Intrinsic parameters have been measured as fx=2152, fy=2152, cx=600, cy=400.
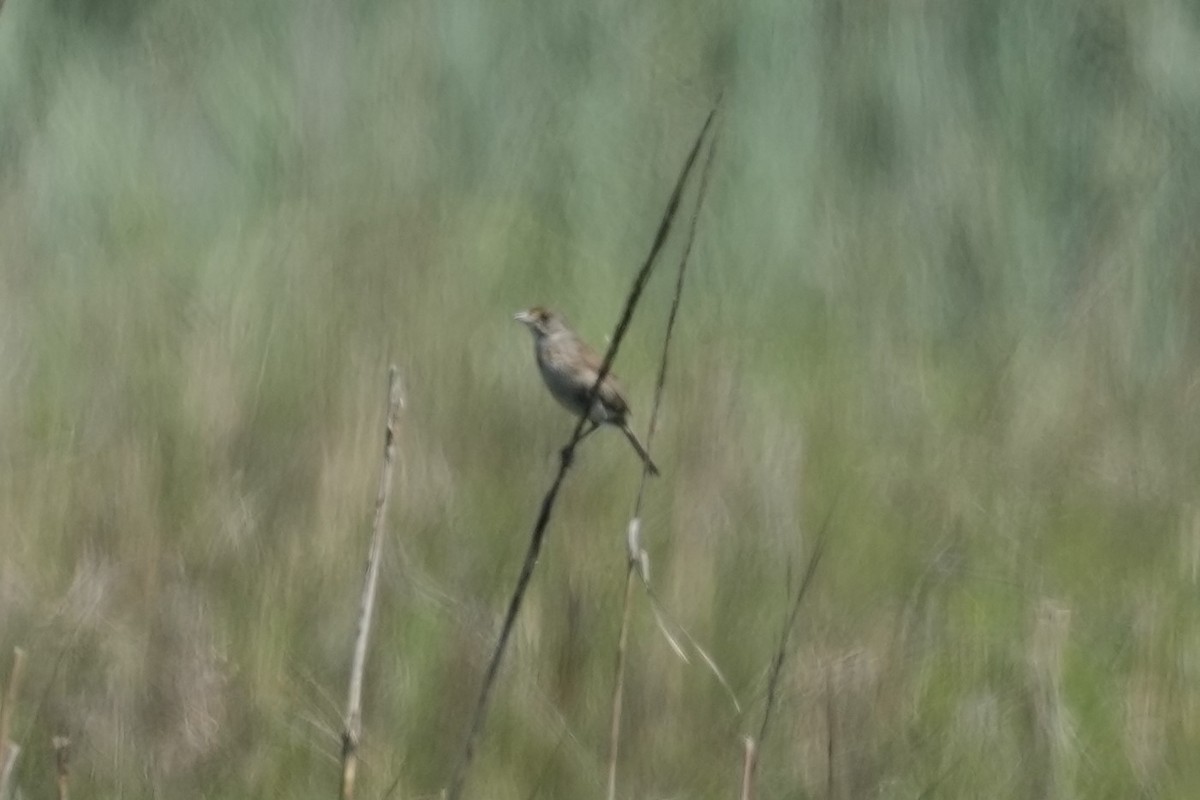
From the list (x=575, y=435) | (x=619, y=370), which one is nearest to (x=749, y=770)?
(x=575, y=435)

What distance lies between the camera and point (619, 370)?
3.45m

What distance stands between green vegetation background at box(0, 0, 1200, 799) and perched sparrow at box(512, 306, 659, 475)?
1.7 inches

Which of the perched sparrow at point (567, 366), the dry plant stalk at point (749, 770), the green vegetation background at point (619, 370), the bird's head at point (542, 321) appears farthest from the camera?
the bird's head at point (542, 321)

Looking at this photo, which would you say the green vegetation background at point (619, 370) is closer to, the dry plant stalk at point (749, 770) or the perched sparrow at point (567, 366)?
the perched sparrow at point (567, 366)

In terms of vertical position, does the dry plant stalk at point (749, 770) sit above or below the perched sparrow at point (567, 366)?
below

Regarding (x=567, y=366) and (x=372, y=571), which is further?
(x=567, y=366)

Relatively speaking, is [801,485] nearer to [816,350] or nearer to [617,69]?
[816,350]

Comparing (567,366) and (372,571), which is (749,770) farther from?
(567,366)

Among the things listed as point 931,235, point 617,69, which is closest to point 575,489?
point 931,235

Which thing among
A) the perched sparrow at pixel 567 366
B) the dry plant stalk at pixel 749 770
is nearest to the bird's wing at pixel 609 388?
the perched sparrow at pixel 567 366

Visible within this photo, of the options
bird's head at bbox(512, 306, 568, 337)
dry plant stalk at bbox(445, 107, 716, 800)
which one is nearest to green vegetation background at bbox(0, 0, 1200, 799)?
bird's head at bbox(512, 306, 568, 337)

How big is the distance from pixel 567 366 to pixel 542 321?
0.15 meters

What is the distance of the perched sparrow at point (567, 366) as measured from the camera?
10.6ft

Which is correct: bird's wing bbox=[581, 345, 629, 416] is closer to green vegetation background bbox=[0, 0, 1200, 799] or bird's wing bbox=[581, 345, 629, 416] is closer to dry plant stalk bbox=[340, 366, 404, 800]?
green vegetation background bbox=[0, 0, 1200, 799]
